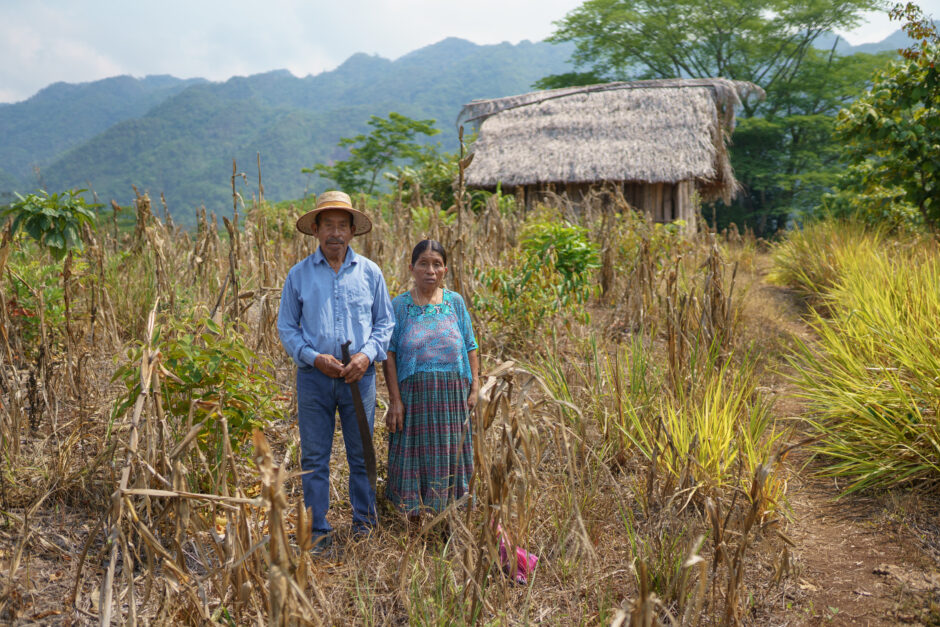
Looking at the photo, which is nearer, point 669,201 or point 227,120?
point 669,201

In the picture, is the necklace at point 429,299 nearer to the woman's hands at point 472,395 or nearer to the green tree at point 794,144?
the woman's hands at point 472,395

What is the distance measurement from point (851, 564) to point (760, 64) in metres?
24.0

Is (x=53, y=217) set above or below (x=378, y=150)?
below

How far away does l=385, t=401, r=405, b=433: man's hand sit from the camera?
8.23 feet

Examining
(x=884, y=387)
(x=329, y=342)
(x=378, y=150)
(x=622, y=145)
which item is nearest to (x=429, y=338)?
(x=329, y=342)

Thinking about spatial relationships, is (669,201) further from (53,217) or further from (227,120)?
(227,120)

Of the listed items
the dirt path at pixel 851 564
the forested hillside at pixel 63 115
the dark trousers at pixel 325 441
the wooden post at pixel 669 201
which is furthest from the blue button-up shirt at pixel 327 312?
the forested hillside at pixel 63 115

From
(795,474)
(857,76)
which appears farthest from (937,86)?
(857,76)

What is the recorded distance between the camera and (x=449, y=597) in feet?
6.61

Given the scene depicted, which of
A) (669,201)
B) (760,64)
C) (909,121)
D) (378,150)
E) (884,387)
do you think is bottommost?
(884,387)

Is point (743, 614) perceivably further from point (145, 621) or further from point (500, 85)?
point (500, 85)

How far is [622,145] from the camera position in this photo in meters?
11.4

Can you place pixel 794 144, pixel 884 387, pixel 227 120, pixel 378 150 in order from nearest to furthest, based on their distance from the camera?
pixel 884 387, pixel 378 150, pixel 794 144, pixel 227 120

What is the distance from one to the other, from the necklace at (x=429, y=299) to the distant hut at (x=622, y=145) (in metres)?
8.39
